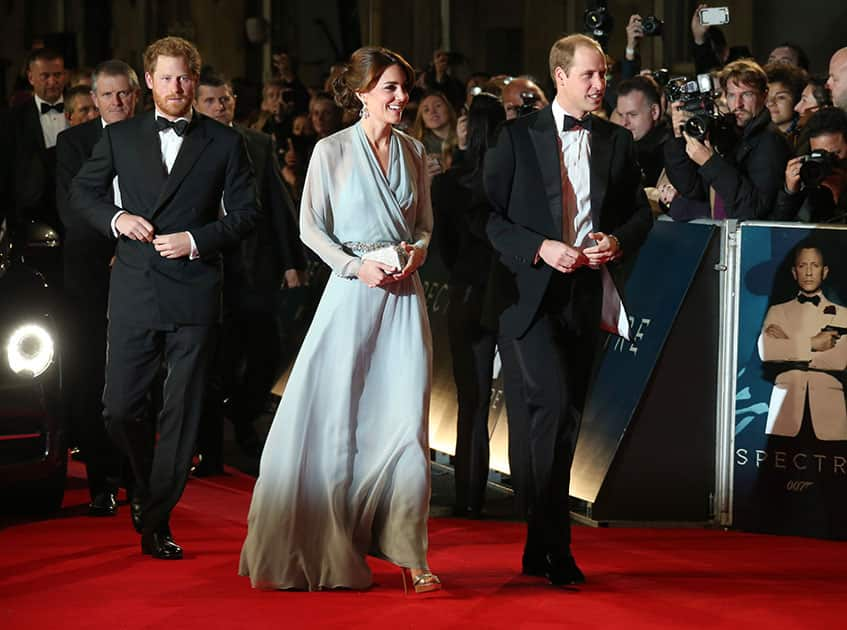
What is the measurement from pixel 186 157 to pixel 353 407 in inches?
56.6

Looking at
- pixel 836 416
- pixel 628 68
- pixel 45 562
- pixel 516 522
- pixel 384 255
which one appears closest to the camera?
pixel 384 255

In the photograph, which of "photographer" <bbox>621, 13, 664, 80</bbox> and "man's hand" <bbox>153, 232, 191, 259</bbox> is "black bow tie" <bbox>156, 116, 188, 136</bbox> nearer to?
"man's hand" <bbox>153, 232, 191, 259</bbox>

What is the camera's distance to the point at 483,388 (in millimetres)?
8625

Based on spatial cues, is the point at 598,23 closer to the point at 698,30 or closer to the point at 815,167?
the point at 698,30

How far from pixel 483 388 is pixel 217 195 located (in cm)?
183

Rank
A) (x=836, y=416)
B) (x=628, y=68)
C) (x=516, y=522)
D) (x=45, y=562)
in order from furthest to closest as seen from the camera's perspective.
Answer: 1. (x=628, y=68)
2. (x=516, y=522)
3. (x=836, y=416)
4. (x=45, y=562)

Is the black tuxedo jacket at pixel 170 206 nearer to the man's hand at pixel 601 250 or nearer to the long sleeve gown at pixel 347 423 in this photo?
the long sleeve gown at pixel 347 423

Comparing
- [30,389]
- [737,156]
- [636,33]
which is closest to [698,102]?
[737,156]

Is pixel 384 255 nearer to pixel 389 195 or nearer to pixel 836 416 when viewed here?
pixel 389 195

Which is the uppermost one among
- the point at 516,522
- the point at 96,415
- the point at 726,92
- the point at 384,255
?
the point at 726,92

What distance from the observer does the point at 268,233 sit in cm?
1001

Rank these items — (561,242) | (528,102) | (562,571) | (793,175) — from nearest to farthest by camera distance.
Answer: (561,242)
(562,571)
(793,175)
(528,102)

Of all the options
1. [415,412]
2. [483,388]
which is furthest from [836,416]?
[415,412]

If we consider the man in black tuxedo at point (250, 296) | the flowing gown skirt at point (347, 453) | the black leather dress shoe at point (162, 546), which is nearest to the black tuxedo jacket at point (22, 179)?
the man in black tuxedo at point (250, 296)
